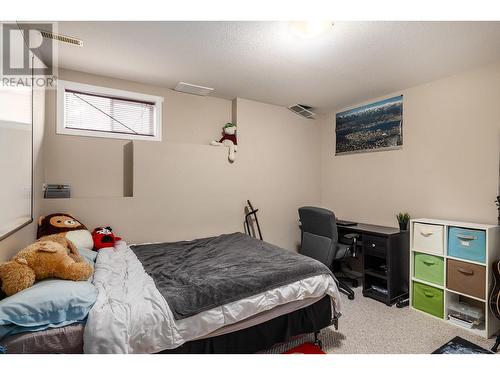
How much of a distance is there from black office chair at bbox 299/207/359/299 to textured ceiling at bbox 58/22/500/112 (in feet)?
5.20

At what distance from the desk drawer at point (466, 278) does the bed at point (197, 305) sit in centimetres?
131

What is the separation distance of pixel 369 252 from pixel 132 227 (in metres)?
2.81

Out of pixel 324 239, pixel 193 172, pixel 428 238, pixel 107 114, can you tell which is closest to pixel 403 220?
pixel 428 238

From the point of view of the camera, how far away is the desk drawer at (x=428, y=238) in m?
2.51

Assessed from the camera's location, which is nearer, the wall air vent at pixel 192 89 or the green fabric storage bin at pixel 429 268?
the green fabric storage bin at pixel 429 268

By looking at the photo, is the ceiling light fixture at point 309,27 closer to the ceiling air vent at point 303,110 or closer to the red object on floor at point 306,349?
the ceiling air vent at point 303,110

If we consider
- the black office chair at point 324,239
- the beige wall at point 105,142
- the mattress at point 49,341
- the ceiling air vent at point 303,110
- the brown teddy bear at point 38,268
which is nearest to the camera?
the mattress at point 49,341

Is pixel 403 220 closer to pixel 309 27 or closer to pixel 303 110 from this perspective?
pixel 303 110

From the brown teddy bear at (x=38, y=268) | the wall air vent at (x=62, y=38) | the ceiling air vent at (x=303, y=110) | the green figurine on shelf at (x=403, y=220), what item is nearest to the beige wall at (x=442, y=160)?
the green figurine on shelf at (x=403, y=220)

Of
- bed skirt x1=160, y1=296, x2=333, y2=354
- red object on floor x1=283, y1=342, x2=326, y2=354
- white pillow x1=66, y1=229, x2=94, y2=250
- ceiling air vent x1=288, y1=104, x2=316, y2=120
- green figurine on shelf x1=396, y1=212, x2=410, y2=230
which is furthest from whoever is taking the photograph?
ceiling air vent x1=288, y1=104, x2=316, y2=120

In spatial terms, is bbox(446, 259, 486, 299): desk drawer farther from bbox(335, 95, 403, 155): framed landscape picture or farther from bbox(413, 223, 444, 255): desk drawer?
bbox(335, 95, 403, 155): framed landscape picture

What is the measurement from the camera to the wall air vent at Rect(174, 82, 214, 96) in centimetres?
304

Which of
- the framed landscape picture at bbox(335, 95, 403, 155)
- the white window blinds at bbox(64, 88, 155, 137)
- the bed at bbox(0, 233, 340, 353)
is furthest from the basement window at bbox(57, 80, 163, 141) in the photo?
the framed landscape picture at bbox(335, 95, 403, 155)
